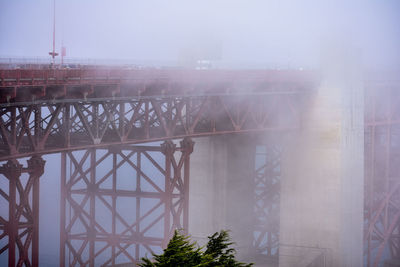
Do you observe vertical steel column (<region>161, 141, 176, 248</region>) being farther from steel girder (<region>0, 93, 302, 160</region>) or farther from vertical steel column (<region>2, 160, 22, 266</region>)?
vertical steel column (<region>2, 160, 22, 266</region>)

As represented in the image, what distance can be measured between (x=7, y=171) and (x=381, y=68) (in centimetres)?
2415

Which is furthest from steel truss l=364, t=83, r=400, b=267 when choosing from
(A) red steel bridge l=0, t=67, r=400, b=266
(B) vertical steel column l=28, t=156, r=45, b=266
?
(B) vertical steel column l=28, t=156, r=45, b=266

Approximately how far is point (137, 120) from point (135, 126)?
4.21m

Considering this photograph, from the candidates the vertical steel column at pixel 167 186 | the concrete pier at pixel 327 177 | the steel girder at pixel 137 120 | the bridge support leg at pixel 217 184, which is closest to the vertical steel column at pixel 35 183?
the steel girder at pixel 137 120

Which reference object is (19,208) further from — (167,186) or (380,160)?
(380,160)

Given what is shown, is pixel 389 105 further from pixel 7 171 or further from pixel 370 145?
pixel 7 171

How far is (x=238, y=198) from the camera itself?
35656 mm

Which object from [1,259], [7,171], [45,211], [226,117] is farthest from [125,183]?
[7,171]

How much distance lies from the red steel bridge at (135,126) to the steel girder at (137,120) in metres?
0.04

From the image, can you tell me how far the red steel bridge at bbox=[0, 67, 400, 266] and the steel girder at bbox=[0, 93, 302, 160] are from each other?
4cm

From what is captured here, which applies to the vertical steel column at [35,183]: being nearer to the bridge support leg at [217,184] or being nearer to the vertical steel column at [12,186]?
the vertical steel column at [12,186]

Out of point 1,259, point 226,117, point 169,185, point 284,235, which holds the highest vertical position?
point 226,117

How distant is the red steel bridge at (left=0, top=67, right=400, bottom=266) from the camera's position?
19.1m

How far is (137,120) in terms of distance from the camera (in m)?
24.7
